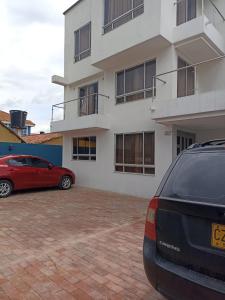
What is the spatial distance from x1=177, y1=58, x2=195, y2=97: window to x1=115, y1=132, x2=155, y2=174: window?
2.00 metres

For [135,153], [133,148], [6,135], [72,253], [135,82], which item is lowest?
[72,253]

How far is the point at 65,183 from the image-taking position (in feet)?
40.5

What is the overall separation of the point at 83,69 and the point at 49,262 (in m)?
11.0

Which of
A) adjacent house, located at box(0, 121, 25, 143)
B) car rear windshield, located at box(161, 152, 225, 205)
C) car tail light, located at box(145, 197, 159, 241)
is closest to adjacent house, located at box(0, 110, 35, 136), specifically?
adjacent house, located at box(0, 121, 25, 143)

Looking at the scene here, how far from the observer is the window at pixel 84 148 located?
1298 centimetres

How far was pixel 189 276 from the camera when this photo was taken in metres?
2.24

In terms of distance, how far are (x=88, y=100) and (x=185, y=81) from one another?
507cm

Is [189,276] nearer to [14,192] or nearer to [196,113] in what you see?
[196,113]

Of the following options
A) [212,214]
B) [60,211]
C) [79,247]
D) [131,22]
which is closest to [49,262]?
[79,247]

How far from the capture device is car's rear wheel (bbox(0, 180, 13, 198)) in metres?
9.95

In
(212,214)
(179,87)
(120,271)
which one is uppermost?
(179,87)

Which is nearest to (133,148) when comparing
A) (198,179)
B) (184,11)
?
(184,11)

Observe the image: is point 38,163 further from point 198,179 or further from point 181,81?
point 198,179

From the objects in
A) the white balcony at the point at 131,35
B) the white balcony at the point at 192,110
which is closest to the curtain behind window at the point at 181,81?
the white balcony at the point at 131,35
